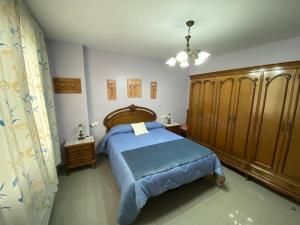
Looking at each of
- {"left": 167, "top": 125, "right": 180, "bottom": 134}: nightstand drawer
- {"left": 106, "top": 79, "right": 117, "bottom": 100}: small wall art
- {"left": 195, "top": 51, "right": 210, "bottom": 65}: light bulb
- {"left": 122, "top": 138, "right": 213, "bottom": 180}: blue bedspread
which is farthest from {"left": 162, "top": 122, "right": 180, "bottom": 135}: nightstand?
{"left": 195, "top": 51, "right": 210, "bottom": 65}: light bulb

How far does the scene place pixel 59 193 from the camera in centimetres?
205

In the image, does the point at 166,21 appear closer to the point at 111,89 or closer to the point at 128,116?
the point at 111,89

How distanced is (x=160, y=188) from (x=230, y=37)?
2.55 m

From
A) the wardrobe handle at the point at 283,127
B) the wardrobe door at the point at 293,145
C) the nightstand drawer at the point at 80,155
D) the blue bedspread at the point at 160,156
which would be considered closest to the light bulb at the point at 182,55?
the blue bedspread at the point at 160,156

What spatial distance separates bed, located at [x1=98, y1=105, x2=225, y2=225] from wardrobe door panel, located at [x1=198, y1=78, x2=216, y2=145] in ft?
2.88

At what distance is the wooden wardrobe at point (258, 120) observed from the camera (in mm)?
1885

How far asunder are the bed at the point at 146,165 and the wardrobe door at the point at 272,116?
2.53 feet

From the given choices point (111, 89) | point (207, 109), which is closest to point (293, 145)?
point (207, 109)

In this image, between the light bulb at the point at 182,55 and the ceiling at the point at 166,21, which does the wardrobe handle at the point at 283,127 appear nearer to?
the ceiling at the point at 166,21

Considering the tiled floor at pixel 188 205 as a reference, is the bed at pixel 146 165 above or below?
above

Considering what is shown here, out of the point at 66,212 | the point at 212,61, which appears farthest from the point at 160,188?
the point at 212,61

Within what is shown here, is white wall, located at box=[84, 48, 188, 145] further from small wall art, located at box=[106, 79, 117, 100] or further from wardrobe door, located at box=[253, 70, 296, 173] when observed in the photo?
wardrobe door, located at box=[253, 70, 296, 173]

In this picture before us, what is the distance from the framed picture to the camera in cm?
328

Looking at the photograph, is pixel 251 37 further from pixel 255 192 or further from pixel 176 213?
pixel 176 213
